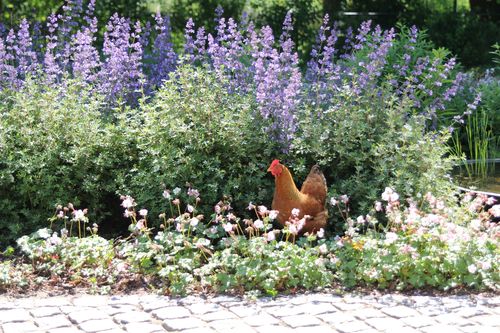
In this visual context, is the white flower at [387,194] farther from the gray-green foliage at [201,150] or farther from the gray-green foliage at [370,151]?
the gray-green foliage at [201,150]

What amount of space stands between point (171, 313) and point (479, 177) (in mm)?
3598

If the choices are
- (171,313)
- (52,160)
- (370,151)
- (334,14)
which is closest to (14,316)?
(171,313)

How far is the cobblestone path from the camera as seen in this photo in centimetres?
430

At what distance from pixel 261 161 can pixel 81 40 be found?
2.03 m

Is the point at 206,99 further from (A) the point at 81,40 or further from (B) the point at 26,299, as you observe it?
(B) the point at 26,299

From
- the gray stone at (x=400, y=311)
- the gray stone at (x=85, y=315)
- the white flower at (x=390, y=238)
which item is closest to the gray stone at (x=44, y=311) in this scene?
the gray stone at (x=85, y=315)

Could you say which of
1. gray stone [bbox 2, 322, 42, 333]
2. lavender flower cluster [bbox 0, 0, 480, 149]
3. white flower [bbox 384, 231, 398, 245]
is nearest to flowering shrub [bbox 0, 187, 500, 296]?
white flower [bbox 384, 231, 398, 245]

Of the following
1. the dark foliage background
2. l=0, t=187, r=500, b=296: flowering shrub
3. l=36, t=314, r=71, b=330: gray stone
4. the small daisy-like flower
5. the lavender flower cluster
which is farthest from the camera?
the dark foliage background

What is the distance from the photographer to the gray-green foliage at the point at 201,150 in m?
5.91

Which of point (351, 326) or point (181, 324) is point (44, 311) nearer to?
point (181, 324)

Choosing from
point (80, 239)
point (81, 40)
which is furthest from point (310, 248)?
point (81, 40)

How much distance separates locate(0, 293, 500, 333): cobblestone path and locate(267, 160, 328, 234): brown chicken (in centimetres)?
93

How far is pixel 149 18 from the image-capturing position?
14.0 meters

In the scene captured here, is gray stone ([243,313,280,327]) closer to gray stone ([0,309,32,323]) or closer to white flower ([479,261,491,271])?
gray stone ([0,309,32,323])
